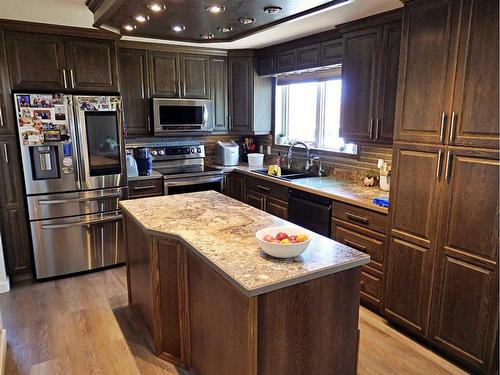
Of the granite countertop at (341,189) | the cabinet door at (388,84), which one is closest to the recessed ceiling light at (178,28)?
the cabinet door at (388,84)

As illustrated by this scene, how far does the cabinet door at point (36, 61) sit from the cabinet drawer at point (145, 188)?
3.80ft

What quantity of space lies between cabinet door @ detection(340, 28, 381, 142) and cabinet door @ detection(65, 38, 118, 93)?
2.24 m

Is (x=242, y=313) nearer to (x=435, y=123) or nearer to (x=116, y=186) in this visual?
(x=435, y=123)

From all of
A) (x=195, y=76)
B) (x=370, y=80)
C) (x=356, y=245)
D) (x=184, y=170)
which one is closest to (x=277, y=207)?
(x=356, y=245)

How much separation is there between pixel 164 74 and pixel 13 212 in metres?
2.14

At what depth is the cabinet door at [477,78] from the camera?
6.31 feet

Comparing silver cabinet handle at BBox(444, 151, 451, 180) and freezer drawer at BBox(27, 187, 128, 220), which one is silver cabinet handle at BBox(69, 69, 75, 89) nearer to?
freezer drawer at BBox(27, 187, 128, 220)

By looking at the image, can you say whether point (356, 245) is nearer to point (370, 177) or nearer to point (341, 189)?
point (341, 189)

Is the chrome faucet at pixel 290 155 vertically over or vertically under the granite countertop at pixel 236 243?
over

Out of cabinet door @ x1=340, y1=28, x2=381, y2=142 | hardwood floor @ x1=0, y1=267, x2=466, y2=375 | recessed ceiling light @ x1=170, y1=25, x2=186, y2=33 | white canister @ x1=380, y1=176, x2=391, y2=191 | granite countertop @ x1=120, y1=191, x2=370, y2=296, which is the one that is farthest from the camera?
white canister @ x1=380, y1=176, x2=391, y2=191

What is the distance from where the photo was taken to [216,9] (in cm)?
212

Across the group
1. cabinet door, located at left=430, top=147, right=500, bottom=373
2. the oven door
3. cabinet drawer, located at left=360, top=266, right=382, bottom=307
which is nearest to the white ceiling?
cabinet door, located at left=430, top=147, right=500, bottom=373

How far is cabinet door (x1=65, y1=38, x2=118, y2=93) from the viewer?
3.41 m

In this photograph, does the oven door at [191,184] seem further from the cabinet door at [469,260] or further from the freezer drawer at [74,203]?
the cabinet door at [469,260]
